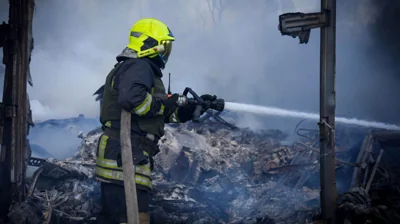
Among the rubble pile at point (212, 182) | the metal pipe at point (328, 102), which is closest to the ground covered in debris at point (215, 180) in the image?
the rubble pile at point (212, 182)

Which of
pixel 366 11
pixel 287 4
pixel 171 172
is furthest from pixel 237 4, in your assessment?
pixel 171 172

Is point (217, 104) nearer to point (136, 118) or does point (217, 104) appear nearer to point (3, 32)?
point (136, 118)

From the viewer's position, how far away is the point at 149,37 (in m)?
3.46

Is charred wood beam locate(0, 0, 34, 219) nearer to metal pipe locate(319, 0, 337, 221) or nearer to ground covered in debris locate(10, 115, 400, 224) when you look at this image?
ground covered in debris locate(10, 115, 400, 224)

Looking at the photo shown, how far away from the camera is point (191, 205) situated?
622 centimetres

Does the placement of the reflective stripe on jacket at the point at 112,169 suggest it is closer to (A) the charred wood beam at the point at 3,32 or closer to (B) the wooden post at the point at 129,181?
(B) the wooden post at the point at 129,181

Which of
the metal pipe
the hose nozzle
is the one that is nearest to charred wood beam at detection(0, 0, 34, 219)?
the hose nozzle

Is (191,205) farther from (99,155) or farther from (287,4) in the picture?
(287,4)

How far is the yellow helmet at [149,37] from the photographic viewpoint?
136 inches

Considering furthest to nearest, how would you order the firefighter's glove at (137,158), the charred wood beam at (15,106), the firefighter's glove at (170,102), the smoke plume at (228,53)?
the smoke plume at (228,53) → the charred wood beam at (15,106) → the firefighter's glove at (170,102) → the firefighter's glove at (137,158)

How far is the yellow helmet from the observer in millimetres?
3449

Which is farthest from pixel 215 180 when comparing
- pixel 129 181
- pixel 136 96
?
pixel 136 96

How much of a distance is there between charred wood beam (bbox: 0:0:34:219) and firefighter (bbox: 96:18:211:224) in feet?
6.58

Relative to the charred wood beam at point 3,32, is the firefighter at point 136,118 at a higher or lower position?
lower
